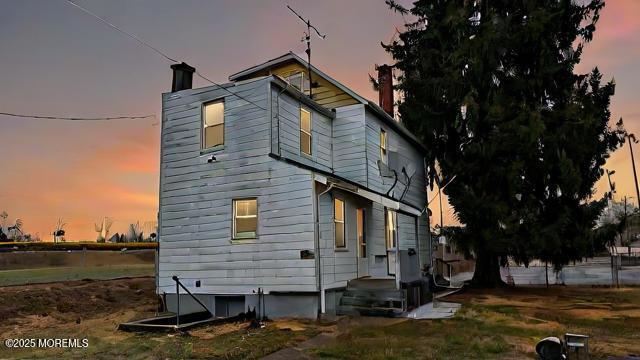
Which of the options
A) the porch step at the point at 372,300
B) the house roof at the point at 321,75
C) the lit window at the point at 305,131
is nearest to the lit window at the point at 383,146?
the house roof at the point at 321,75

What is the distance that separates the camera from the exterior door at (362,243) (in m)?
15.9

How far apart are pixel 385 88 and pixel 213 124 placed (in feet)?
34.4

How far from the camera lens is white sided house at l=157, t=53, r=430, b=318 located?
13.3 metres

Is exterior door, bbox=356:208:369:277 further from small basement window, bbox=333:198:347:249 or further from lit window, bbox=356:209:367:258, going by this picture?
small basement window, bbox=333:198:347:249

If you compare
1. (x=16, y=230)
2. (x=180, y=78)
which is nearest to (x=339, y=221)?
(x=180, y=78)

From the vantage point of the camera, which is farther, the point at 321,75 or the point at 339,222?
the point at 321,75

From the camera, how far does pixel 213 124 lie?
1535 cm

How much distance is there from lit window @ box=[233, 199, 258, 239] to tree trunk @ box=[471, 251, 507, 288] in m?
12.2

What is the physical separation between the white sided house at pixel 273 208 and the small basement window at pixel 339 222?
1.2 inches

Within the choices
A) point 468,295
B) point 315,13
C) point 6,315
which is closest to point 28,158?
point 6,315

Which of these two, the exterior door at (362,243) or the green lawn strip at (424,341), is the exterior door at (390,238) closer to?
the exterior door at (362,243)

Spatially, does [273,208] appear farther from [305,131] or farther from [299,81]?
[299,81]

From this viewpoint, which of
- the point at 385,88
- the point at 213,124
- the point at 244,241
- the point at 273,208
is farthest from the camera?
the point at 385,88

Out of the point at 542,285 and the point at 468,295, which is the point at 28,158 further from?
the point at 542,285
